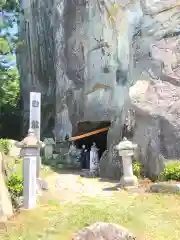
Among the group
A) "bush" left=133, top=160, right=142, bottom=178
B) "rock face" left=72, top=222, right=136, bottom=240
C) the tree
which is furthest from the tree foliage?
"rock face" left=72, top=222, right=136, bottom=240

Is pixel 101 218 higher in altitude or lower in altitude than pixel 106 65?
lower

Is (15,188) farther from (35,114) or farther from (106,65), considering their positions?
(106,65)

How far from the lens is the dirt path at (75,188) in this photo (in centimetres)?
878

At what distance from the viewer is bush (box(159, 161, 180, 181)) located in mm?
9109

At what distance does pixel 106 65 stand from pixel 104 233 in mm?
15149

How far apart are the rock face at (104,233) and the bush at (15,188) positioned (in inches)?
86.9

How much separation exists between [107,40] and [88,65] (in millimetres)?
1753

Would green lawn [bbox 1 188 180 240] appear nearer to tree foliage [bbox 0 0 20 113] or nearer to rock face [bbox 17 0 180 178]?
rock face [bbox 17 0 180 178]

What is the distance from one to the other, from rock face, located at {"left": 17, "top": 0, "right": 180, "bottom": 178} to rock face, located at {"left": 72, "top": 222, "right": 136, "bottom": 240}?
537cm

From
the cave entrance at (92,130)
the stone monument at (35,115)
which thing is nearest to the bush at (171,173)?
the stone monument at (35,115)

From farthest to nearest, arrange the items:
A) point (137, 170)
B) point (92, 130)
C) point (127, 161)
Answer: point (92, 130)
point (137, 170)
point (127, 161)

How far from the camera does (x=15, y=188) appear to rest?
23.8 feet

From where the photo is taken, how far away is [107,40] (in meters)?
19.5

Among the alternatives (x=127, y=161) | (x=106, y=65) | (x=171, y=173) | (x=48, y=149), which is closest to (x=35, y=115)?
(x=127, y=161)
